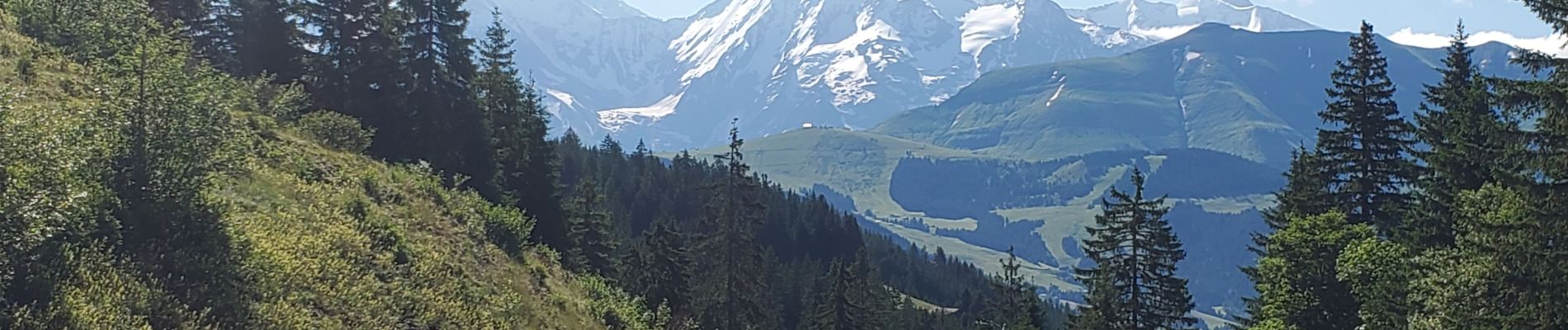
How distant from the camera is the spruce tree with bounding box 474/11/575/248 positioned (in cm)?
5272

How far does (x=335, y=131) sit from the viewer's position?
110 feet

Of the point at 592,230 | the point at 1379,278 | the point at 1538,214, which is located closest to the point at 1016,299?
the point at 592,230

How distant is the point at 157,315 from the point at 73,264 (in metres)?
1.13

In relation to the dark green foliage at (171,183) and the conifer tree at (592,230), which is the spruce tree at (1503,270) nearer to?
the dark green foliage at (171,183)

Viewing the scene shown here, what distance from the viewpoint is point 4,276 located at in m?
11.8

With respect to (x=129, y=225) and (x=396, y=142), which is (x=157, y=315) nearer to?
(x=129, y=225)

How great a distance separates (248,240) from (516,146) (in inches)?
1465

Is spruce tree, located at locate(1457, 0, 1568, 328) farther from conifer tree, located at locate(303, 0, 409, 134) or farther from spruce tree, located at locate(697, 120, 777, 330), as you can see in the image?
conifer tree, located at locate(303, 0, 409, 134)

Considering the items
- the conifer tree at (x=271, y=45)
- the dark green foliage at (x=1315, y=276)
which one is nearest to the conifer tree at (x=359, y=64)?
the conifer tree at (x=271, y=45)

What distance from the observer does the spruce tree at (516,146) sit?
52.7 m

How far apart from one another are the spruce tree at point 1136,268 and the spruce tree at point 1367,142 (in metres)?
5.98

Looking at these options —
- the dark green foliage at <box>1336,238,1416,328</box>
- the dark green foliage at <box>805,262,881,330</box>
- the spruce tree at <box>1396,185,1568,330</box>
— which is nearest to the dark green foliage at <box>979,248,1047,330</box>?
the dark green foliage at <box>805,262,881,330</box>

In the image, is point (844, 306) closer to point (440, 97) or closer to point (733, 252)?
point (733, 252)

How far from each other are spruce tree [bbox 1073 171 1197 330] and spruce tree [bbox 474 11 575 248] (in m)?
24.7
